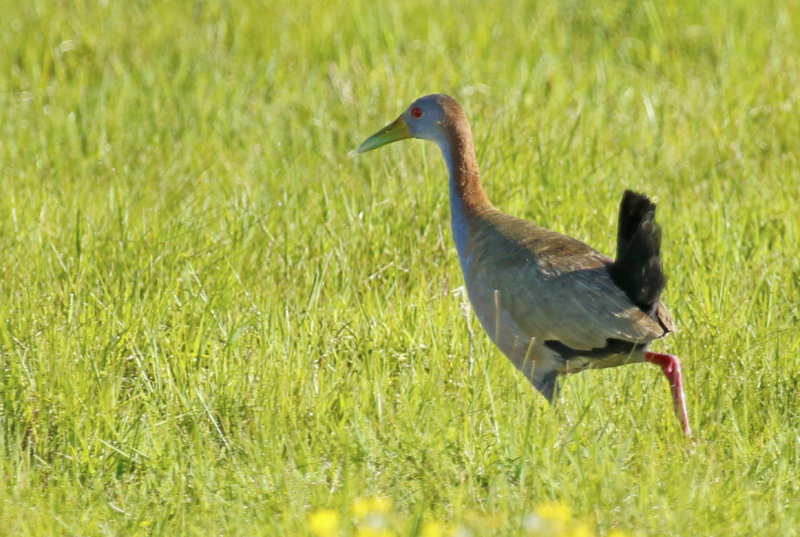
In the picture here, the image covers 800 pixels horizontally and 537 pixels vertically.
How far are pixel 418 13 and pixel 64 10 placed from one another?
2426 mm

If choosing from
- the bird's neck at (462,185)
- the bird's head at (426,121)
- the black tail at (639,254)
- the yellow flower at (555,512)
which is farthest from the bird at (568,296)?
the yellow flower at (555,512)

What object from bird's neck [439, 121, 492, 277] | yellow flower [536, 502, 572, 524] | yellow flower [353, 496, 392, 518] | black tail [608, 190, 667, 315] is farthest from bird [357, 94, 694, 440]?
yellow flower [353, 496, 392, 518]

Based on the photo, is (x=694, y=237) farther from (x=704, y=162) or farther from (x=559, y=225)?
(x=704, y=162)

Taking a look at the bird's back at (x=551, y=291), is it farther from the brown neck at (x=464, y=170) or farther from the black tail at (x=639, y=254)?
the brown neck at (x=464, y=170)

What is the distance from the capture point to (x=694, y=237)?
5230mm

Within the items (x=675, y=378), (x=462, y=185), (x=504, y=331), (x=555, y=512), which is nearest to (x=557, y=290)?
(x=504, y=331)

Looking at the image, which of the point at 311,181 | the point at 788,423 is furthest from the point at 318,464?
the point at 311,181

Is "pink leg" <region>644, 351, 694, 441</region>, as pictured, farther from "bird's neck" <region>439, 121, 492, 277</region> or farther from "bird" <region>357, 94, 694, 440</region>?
"bird's neck" <region>439, 121, 492, 277</region>

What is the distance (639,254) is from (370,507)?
4.34 ft

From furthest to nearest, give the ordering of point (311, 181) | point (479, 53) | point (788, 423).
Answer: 1. point (479, 53)
2. point (311, 181)
3. point (788, 423)

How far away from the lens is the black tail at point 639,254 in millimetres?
3828

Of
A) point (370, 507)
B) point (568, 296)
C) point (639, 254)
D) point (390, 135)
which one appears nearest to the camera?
point (370, 507)

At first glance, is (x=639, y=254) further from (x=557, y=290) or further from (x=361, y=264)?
(x=361, y=264)

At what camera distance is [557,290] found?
4070 millimetres
